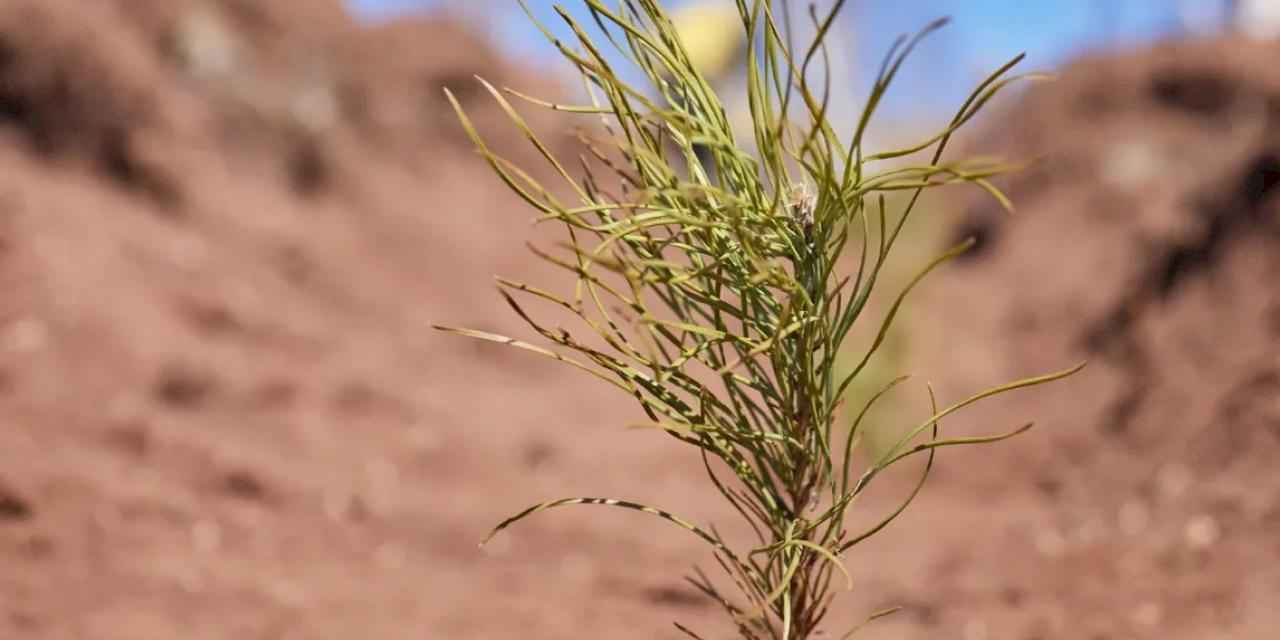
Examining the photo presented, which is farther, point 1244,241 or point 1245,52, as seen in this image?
point 1245,52

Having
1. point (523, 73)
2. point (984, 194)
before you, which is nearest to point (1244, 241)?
point (984, 194)

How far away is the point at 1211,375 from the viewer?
12.8 feet

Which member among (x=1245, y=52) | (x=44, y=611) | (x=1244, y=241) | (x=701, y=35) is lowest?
(x=44, y=611)

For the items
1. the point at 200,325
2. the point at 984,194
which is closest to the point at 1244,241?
the point at 984,194

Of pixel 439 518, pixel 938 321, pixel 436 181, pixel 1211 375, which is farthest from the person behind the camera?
pixel 436 181

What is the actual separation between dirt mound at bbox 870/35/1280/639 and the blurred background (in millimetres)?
20

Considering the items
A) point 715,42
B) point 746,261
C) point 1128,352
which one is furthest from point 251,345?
point 715,42

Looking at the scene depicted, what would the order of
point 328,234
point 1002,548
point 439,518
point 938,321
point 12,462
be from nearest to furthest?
point 12,462
point 1002,548
point 439,518
point 328,234
point 938,321

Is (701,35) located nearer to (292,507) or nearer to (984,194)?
(984,194)

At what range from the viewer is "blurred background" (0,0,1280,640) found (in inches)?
101

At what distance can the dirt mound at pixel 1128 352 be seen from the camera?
259cm

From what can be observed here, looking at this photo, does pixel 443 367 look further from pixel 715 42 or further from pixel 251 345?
pixel 715 42

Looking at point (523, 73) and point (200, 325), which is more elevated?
point (523, 73)

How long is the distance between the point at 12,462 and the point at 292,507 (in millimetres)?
803
